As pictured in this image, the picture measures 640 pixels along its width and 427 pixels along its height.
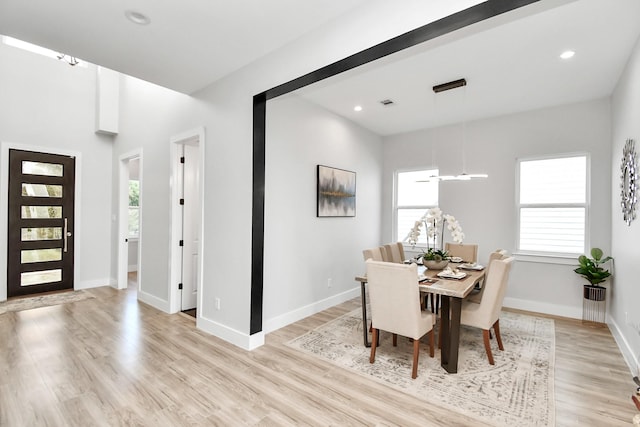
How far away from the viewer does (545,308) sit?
429cm

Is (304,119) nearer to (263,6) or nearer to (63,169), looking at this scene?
(263,6)

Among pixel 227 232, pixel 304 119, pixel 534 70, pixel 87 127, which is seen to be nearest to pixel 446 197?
pixel 534 70

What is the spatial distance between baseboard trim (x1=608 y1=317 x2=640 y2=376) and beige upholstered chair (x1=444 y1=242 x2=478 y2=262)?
1.54m

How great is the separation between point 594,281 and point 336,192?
3368 mm

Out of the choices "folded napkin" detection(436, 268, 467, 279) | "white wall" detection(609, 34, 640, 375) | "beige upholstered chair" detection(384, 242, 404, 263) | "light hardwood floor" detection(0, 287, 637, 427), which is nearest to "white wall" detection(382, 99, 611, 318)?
"white wall" detection(609, 34, 640, 375)

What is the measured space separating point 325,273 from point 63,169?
4.72 m

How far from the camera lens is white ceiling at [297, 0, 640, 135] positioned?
7.93 ft

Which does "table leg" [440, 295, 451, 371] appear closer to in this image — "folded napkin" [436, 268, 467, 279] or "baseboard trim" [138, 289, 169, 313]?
"folded napkin" [436, 268, 467, 279]

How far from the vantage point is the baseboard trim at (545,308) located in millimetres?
4096

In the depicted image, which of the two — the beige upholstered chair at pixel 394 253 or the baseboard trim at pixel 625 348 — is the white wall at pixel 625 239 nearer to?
the baseboard trim at pixel 625 348

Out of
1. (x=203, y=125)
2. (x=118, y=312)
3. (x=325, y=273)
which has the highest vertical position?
(x=203, y=125)

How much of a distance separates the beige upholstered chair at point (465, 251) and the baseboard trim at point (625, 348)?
60.5 inches

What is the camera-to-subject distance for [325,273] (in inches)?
175

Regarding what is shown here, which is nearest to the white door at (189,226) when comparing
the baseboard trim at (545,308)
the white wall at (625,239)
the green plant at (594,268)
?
the baseboard trim at (545,308)
